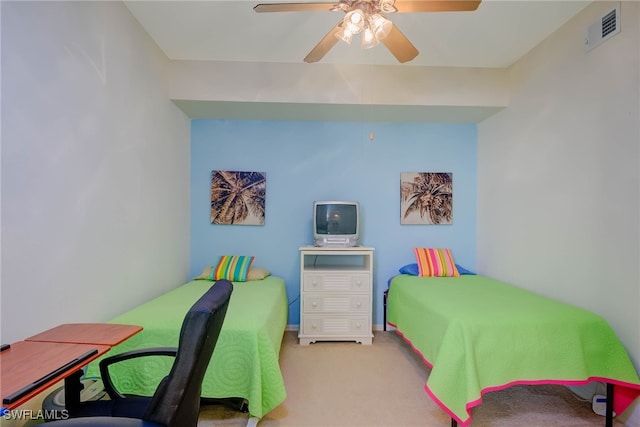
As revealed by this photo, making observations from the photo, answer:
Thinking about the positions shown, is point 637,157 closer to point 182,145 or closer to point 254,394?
point 254,394

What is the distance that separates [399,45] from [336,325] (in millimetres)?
2307

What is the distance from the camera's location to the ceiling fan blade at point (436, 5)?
145 centimetres

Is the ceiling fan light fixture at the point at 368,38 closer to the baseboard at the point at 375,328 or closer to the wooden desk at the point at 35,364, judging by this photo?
the wooden desk at the point at 35,364

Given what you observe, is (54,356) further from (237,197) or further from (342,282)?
(237,197)

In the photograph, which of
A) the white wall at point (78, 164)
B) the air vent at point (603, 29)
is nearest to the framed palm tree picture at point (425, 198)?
the air vent at point (603, 29)

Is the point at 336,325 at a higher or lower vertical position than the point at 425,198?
lower

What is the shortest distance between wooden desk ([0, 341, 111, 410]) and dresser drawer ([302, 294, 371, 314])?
188 cm

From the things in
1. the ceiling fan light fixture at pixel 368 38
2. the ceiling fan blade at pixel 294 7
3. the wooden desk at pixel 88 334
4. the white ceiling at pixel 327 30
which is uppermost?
the white ceiling at pixel 327 30

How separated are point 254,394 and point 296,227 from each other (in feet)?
6.06

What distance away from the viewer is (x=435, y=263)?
3068 millimetres

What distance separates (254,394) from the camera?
1628 millimetres

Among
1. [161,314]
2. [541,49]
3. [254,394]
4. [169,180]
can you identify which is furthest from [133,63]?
[541,49]

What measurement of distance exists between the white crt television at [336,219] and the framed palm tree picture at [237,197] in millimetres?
629
